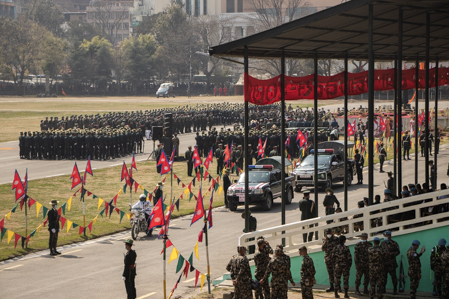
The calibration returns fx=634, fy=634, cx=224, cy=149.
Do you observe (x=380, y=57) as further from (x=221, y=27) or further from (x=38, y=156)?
(x=221, y=27)

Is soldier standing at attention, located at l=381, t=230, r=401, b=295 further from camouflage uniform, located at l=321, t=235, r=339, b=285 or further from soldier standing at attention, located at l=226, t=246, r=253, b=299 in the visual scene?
soldier standing at attention, located at l=226, t=246, r=253, b=299

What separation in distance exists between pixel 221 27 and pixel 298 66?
915 inches

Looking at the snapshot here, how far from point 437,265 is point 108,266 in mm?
8750

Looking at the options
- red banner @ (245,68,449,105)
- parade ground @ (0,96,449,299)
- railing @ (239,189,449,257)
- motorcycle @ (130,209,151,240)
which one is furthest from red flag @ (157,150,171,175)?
railing @ (239,189,449,257)

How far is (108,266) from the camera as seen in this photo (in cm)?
1692

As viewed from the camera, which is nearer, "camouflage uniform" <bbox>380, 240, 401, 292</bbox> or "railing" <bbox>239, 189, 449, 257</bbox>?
"camouflage uniform" <bbox>380, 240, 401, 292</bbox>

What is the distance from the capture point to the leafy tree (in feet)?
362

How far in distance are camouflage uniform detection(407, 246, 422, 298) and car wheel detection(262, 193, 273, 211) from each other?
12155 mm

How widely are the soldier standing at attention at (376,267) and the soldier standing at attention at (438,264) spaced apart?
942 millimetres

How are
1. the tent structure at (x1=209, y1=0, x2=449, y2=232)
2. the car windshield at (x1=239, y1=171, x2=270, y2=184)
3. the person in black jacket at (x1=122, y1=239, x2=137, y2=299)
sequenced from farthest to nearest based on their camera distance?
the car windshield at (x1=239, y1=171, x2=270, y2=184), the tent structure at (x1=209, y1=0, x2=449, y2=232), the person in black jacket at (x1=122, y1=239, x2=137, y2=299)

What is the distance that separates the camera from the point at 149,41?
11425cm

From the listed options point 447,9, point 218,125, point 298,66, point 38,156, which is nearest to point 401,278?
point 447,9

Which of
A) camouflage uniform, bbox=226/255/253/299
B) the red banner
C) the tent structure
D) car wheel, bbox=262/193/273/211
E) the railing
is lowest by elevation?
car wheel, bbox=262/193/273/211

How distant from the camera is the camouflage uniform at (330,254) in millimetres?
12945
